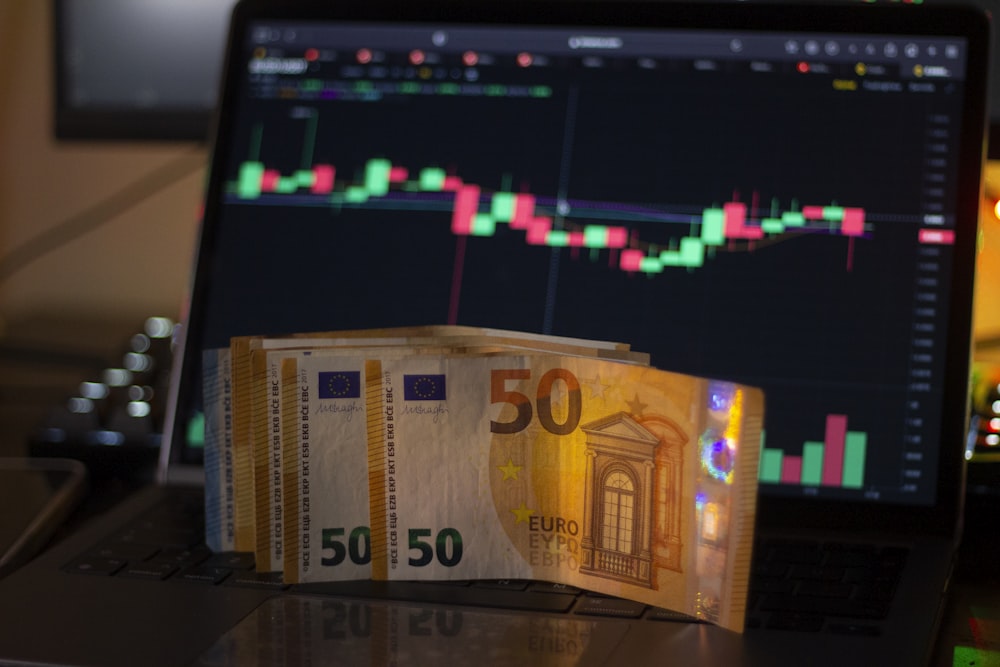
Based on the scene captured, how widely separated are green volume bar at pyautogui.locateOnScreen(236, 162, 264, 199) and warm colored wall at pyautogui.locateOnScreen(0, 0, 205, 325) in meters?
0.49

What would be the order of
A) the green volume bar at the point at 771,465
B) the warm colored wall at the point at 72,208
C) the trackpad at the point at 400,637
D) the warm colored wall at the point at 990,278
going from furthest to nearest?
the warm colored wall at the point at 72,208
the warm colored wall at the point at 990,278
the green volume bar at the point at 771,465
the trackpad at the point at 400,637

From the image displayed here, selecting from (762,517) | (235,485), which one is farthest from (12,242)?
(762,517)

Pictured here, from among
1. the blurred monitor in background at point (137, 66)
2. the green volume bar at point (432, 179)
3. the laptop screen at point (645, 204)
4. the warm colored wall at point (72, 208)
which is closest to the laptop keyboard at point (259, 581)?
the laptop screen at point (645, 204)

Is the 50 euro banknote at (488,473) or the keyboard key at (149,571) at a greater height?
the 50 euro banknote at (488,473)

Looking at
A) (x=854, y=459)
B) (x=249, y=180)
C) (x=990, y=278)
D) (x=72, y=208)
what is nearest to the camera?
(x=854, y=459)

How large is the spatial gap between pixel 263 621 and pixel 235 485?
106 millimetres

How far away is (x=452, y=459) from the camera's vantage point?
0.60 metres

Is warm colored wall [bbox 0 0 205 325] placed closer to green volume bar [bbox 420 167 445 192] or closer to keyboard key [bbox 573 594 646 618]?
green volume bar [bbox 420 167 445 192]

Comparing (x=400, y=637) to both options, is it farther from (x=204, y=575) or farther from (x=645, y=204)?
(x=645, y=204)

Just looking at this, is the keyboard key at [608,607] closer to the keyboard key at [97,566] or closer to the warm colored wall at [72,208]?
the keyboard key at [97,566]

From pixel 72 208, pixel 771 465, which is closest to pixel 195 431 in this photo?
pixel 771 465

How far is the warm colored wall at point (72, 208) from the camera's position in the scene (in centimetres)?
128

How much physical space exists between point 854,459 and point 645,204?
0.21 meters

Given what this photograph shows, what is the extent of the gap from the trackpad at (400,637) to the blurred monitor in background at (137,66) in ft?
2.09
